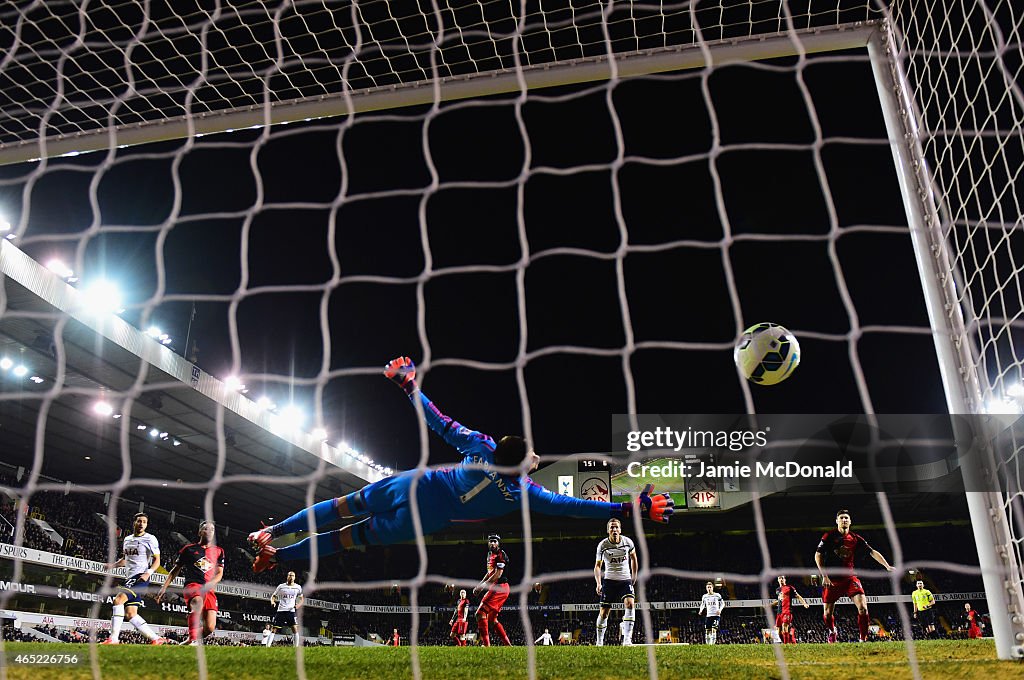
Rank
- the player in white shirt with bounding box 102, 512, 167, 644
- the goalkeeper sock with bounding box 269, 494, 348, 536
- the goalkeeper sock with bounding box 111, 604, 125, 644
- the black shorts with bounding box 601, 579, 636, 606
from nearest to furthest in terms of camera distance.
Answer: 1. the goalkeeper sock with bounding box 269, 494, 348, 536
2. the player in white shirt with bounding box 102, 512, 167, 644
3. the goalkeeper sock with bounding box 111, 604, 125, 644
4. the black shorts with bounding box 601, 579, 636, 606

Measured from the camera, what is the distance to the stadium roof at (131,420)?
12641mm

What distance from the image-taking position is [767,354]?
459 centimetres

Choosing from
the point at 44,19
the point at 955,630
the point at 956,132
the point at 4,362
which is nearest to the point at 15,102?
the point at 44,19

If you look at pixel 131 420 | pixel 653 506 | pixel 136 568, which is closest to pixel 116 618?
pixel 136 568

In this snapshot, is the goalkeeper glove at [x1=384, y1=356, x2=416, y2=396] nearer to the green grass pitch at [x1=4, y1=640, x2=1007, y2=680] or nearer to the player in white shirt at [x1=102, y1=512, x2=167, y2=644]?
the green grass pitch at [x1=4, y1=640, x2=1007, y2=680]

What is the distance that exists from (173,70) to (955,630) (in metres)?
29.4

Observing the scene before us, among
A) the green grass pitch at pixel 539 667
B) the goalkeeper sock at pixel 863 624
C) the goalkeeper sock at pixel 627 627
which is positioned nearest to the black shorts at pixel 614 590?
the goalkeeper sock at pixel 627 627

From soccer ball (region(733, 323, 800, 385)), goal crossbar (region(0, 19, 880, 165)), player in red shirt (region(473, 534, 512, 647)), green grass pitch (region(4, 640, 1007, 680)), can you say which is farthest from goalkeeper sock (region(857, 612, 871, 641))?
goal crossbar (region(0, 19, 880, 165))

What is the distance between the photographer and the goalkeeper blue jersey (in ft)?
11.1

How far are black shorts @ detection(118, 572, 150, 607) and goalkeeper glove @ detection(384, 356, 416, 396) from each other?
6.25 metres

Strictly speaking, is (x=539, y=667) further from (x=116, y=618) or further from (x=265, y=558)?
(x=116, y=618)

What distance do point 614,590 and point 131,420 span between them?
14.0m

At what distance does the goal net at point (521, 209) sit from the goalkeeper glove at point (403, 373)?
0.32 ft

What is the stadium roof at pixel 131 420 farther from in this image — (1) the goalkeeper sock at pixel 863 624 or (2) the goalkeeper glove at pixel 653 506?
(2) the goalkeeper glove at pixel 653 506
